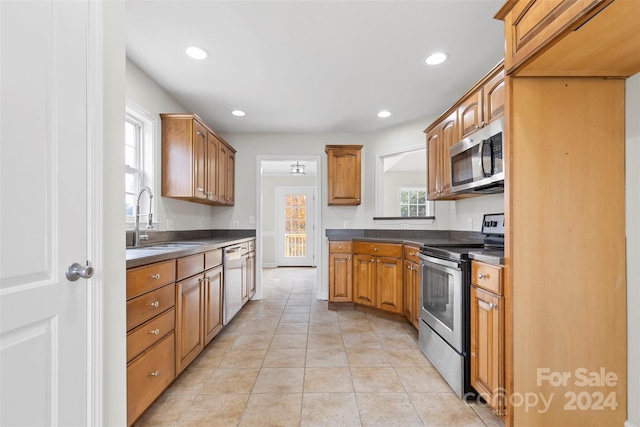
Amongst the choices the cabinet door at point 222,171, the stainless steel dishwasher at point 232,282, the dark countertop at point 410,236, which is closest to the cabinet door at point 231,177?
the cabinet door at point 222,171

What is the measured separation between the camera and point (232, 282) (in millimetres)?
3170

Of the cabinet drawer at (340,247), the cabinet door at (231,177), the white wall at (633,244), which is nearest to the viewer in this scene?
the white wall at (633,244)

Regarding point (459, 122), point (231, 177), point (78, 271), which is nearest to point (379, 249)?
point (459, 122)

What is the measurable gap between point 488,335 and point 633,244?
31.8 inches

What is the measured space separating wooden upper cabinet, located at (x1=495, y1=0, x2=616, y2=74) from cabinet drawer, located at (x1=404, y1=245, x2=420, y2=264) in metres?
1.76

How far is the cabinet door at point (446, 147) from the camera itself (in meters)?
2.58

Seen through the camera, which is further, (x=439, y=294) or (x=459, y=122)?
(x=459, y=122)

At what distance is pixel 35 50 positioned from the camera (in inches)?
34.0

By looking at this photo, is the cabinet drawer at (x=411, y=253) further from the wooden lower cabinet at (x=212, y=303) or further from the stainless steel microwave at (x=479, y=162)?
the wooden lower cabinet at (x=212, y=303)

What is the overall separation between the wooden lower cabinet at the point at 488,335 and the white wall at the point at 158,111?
8.96 ft

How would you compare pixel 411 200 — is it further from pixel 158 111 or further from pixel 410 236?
pixel 158 111

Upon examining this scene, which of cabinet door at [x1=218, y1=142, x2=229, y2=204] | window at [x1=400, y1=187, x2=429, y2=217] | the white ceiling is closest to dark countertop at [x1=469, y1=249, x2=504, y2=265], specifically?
the white ceiling

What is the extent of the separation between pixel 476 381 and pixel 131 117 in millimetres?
3355

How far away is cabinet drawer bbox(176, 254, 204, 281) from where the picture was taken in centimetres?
198
